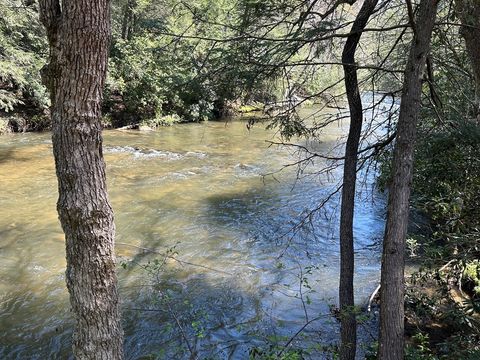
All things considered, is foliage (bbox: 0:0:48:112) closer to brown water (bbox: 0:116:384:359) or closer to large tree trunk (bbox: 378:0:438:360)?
brown water (bbox: 0:116:384:359)

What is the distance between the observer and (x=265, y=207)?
32.2ft

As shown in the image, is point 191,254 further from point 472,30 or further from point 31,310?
point 472,30

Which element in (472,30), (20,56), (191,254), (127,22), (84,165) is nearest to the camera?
(84,165)

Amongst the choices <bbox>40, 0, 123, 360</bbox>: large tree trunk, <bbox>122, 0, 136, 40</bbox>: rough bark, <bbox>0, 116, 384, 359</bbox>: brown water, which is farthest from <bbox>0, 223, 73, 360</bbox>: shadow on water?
<bbox>122, 0, 136, 40</bbox>: rough bark

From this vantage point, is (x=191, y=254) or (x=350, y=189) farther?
(x=191, y=254)

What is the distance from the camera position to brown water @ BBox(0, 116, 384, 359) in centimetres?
519

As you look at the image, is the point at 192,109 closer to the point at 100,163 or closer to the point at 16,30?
the point at 16,30

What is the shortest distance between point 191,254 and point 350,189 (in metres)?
3.98

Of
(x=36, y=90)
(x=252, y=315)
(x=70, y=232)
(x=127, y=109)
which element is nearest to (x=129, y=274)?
(x=252, y=315)

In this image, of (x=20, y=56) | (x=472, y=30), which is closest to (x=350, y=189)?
(x=472, y=30)

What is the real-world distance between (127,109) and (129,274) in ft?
52.3

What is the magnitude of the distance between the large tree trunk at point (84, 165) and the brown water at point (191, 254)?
1.55 metres

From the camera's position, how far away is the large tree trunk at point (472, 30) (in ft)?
11.7

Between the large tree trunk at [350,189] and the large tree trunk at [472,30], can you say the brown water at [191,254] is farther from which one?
the large tree trunk at [472,30]
